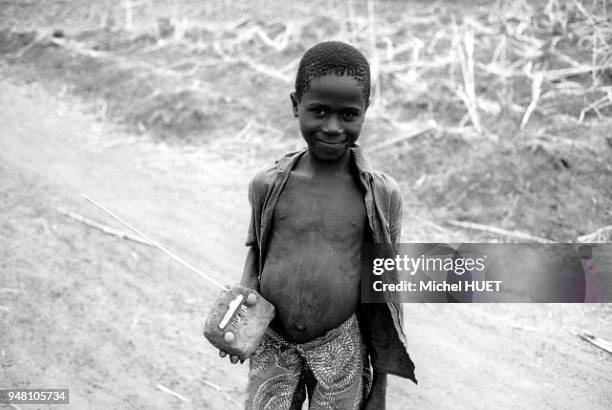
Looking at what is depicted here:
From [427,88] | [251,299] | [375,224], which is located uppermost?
[427,88]

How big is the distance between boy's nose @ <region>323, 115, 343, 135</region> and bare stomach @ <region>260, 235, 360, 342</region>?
0.37 meters

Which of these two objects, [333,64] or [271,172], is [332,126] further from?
[271,172]

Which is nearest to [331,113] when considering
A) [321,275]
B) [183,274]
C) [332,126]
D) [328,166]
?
[332,126]

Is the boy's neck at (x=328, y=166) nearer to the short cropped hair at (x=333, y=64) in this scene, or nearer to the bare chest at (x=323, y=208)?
the bare chest at (x=323, y=208)

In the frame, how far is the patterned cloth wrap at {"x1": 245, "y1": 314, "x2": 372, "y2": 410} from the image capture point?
2012mm

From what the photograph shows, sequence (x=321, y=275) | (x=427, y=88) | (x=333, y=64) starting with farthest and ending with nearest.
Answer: (x=427, y=88) < (x=321, y=275) < (x=333, y=64)

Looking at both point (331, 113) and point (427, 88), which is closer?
point (331, 113)

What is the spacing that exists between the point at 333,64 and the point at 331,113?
15cm

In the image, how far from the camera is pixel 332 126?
1.79 meters

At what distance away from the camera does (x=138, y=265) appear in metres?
4.44

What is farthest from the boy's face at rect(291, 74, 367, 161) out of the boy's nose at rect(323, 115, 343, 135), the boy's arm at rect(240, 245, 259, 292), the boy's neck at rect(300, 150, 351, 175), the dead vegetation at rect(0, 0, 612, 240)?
the dead vegetation at rect(0, 0, 612, 240)

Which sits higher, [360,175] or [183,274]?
[360,175]

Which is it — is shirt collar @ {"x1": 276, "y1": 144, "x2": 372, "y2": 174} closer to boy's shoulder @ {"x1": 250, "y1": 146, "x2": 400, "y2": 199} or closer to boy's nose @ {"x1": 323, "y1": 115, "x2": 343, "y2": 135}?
boy's shoulder @ {"x1": 250, "y1": 146, "x2": 400, "y2": 199}

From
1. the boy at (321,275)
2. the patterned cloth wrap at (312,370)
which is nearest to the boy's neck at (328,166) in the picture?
the boy at (321,275)
